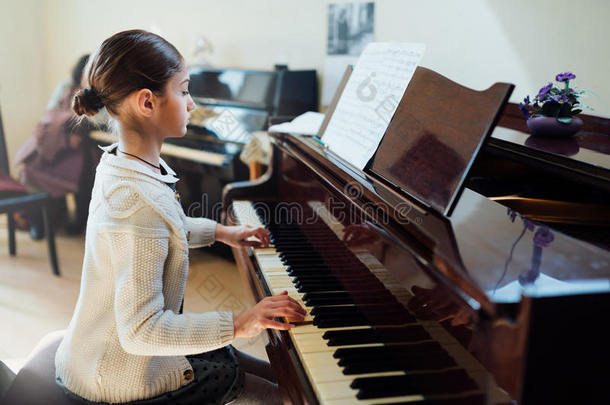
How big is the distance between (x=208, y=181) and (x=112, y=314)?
8.01 ft

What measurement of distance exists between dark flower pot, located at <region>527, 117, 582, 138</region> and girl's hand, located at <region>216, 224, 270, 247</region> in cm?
93

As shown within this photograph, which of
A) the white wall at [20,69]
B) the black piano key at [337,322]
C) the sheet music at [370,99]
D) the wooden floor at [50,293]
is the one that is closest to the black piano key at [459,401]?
the black piano key at [337,322]

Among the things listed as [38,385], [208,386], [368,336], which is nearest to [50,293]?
[38,385]

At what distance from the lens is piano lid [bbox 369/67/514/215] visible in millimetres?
1023

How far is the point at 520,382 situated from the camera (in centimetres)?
66

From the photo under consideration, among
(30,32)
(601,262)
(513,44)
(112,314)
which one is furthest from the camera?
(30,32)

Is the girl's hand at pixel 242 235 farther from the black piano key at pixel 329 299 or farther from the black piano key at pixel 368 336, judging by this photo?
the black piano key at pixel 368 336

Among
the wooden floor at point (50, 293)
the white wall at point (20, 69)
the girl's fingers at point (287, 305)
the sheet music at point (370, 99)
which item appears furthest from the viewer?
the white wall at point (20, 69)

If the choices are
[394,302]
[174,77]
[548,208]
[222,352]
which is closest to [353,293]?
[394,302]

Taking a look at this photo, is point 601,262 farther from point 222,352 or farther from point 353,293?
point 222,352

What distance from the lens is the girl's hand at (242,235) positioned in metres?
1.69

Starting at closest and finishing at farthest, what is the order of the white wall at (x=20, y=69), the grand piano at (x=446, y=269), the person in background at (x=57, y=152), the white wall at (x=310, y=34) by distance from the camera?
1. the grand piano at (x=446, y=269)
2. the white wall at (x=310, y=34)
3. the person in background at (x=57, y=152)
4. the white wall at (x=20, y=69)

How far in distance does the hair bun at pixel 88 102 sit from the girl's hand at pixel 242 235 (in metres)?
0.62

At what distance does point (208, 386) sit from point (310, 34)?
2920mm
